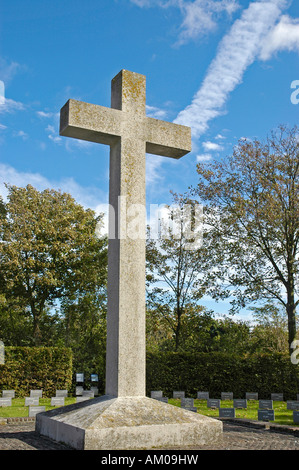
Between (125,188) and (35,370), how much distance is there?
1642 cm

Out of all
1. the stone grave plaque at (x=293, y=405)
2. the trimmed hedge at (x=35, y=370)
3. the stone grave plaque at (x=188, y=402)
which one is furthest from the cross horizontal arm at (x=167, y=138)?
the trimmed hedge at (x=35, y=370)

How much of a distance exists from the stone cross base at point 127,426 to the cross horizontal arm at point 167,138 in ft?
15.0

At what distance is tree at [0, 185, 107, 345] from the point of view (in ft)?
83.8

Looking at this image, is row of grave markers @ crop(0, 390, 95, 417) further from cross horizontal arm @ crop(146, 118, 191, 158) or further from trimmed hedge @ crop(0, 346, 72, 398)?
cross horizontal arm @ crop(146, 118, 191, 158)

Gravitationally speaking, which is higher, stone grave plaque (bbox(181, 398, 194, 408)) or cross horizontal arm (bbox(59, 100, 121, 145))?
cross horizontal arm (bbox(59, 100, 121, 145))

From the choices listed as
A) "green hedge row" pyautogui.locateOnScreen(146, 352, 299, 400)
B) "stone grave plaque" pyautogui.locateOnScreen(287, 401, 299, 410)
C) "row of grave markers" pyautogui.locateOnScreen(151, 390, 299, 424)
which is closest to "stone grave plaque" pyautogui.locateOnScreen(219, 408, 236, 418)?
"row of grave markers" pyautogui.locateOnScreen(151, 390, 299, 424)

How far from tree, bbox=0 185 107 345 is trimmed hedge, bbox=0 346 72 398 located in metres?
4.61

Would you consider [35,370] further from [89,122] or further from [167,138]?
[89,122]

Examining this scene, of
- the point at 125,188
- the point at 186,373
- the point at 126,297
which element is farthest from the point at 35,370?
the point at 125,188

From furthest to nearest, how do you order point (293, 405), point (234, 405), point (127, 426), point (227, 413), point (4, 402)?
1. point (4, 402)
2. point (234, 405)
3. point (293, 405)
4. point (227, 413)
5. point (127, 426)

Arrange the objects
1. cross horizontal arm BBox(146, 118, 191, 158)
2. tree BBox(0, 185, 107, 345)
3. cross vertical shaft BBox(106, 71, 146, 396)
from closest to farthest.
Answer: cross vertical shaft BBox(106, 71, 146, 396)
cross horizontal arm BBox(146, 118, 191, 158)
tree BBox(0, 185, 107, 345)

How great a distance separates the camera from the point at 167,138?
868 centimetres

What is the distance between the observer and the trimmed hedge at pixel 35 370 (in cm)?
2106
